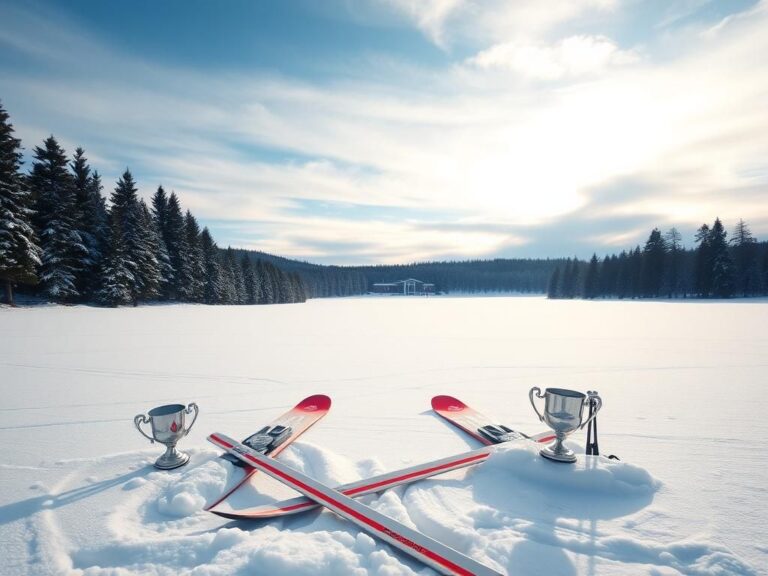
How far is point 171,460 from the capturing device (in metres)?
2.62

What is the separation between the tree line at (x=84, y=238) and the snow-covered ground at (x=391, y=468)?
15.4 m

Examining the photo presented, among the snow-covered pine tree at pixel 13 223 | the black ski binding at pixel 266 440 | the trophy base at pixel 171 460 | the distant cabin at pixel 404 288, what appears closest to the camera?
the trophy base at pixel 171 460

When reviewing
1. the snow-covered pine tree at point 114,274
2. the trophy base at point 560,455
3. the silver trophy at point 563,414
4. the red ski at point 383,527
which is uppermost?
the snow-covered pine tree at point 114,274

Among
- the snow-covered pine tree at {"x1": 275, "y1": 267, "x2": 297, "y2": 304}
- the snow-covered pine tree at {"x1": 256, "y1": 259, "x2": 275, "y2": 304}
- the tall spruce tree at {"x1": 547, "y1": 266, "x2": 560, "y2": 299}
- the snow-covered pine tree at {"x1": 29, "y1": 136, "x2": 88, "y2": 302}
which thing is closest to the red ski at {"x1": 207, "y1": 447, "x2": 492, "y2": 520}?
the snow-covered pine tree at {"x1": 29, "y1": 136, "x2": 88, "y2": 302}

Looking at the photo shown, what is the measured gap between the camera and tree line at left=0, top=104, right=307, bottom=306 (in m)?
15.9

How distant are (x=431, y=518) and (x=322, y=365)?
4694 mm

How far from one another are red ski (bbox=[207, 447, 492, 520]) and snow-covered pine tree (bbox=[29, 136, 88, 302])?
907 inches

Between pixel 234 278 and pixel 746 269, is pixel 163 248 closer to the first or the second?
pixel 234 278

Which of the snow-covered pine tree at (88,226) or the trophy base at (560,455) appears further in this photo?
the snow-covered pine tree at (88,226)

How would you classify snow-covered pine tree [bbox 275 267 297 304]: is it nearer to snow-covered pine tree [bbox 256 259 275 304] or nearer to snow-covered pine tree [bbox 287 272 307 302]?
snow-covered pine tree [bbox 287 272 307 302]

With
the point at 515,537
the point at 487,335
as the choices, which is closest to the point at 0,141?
the point at 487,335

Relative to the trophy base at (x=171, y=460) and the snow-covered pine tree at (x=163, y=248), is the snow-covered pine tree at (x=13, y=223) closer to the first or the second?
the snow-covered pine tree at (x=163, y=248)

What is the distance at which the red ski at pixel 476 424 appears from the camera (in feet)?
10.2

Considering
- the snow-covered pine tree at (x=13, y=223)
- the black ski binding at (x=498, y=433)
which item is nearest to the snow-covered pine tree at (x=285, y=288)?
the snow-covered pine tree at (x=13, y=223)
